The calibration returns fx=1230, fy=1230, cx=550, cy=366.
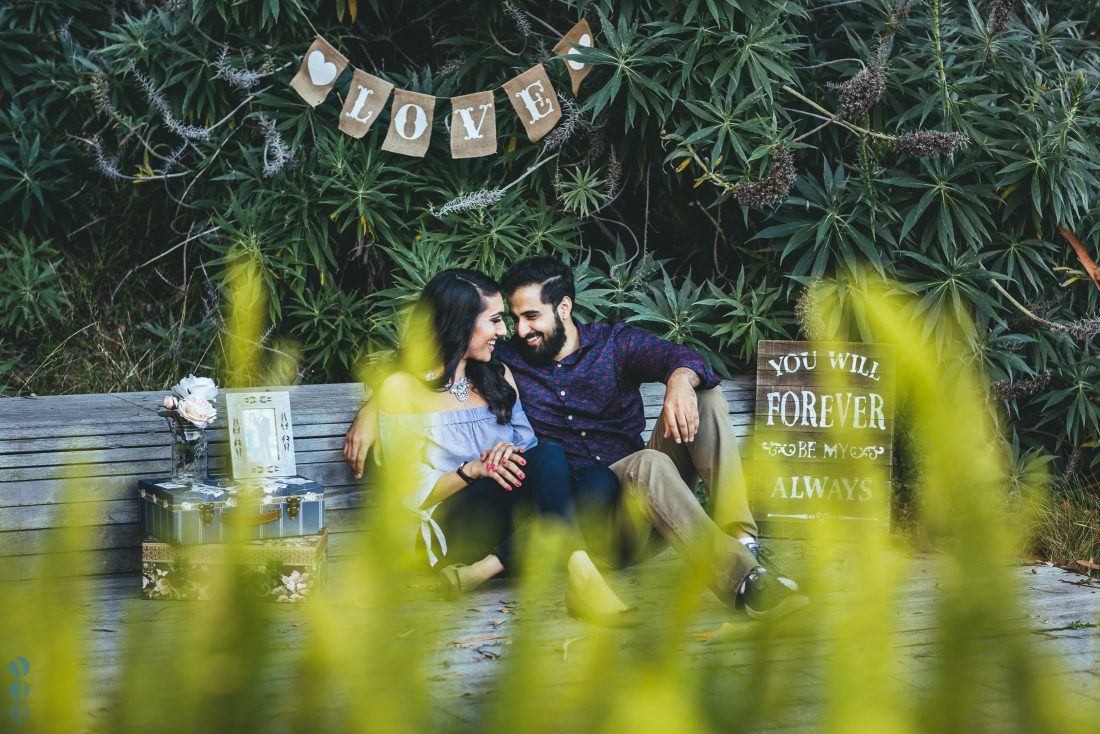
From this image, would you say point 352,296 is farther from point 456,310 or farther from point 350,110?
point 456,310

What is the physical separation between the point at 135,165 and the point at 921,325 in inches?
Answer: 139

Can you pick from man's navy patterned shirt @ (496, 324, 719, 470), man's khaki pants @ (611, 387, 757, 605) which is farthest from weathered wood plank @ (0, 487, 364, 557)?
man's khaki pants @ (611, 387, 757, 605)

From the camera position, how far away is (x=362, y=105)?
4.74 m

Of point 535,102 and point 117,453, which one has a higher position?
point 535,102

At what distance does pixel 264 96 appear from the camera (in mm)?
5070

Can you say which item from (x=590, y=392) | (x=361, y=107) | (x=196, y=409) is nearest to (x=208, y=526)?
(x=196, y=409)

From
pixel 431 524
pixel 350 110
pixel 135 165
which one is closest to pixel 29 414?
pixel 431 524

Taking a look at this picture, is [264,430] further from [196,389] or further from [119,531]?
[119,531]

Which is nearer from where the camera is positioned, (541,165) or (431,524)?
(431,524)

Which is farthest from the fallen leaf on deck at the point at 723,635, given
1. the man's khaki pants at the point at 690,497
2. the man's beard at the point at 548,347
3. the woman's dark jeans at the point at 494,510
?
the man's beard at the point at 548,347

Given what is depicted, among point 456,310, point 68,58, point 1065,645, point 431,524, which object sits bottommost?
point 1065,645

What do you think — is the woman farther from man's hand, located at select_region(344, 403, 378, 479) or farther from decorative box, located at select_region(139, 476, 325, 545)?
decorative box, located at select_region(139, 476, 325, 545)

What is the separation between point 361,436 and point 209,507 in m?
0.53

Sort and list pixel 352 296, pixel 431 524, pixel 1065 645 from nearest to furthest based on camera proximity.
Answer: pixel 1065 645, pixel 431 524, pixel 352 296
